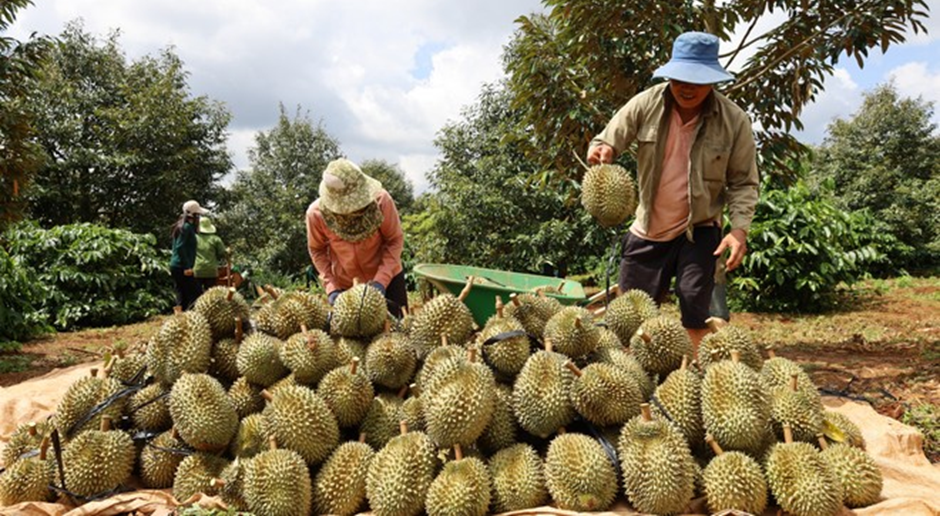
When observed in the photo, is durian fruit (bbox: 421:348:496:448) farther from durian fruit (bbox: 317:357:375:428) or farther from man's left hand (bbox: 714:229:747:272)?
man's left hand (bbox: 714:229:747:272)

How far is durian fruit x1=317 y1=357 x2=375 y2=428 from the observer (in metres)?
2.34

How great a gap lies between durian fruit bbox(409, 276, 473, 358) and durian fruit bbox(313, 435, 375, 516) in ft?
1.93

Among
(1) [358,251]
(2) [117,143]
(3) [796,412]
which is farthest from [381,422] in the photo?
(2) [117,143]

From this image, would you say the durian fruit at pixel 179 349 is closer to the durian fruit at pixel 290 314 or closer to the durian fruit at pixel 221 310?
the durian fruit at pixel 221 310

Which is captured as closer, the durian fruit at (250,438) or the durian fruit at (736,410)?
the durian fruit at (736,410)

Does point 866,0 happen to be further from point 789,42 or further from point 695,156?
point 695,156

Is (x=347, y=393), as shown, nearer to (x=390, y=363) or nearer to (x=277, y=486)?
(x=390, y=363)

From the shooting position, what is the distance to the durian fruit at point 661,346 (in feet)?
8.28

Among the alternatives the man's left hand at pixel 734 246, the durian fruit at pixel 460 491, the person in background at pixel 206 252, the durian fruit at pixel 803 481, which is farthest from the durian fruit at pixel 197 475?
the person in background at pixel 206 252

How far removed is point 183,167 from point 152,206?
155cm

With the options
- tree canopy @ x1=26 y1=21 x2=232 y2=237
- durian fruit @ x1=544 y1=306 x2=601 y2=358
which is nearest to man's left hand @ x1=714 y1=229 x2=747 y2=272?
durian fruit @ x1=544 y1=306 x2=601 y2=358

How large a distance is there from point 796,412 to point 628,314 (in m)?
0.81

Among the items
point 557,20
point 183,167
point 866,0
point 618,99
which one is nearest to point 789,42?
point 866,0

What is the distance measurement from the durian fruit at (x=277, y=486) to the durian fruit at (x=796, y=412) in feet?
5.55
